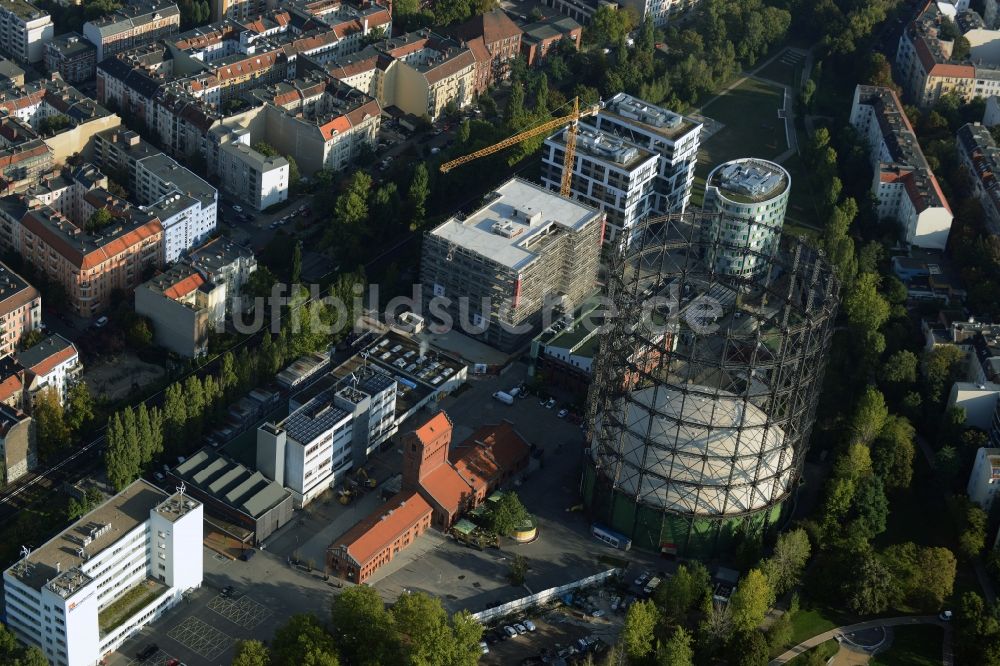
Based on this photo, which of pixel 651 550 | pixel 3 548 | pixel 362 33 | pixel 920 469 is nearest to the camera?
pixel 3 548

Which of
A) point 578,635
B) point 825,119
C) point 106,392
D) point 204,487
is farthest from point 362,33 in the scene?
point 578,635

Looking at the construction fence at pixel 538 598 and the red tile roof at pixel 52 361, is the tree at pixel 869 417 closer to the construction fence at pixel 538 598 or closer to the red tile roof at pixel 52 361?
the construction fence at pixel 538 598

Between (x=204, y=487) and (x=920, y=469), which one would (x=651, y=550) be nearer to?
(x=920, y=469)

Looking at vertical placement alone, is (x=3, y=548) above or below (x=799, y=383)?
below

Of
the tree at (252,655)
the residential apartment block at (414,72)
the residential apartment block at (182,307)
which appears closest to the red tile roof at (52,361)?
the residential apartment block at (182,307)

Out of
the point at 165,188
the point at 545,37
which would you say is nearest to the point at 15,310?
the point at 165,188

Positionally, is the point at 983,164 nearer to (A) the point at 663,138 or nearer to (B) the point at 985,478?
(A) the point at 663,138
